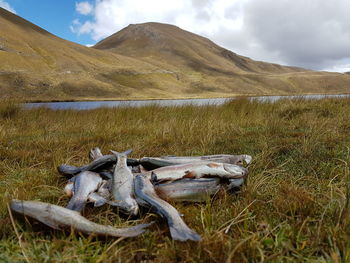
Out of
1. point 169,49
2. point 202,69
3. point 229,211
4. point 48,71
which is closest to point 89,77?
point 48,71

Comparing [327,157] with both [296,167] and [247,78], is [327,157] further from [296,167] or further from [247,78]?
[247,78]

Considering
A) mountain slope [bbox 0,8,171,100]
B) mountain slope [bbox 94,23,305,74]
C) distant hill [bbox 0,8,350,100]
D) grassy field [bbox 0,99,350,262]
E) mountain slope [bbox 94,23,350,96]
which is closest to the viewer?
grassy field [bbox 0,99,350,262]

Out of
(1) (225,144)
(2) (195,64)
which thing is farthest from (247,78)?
(1) (225,144)

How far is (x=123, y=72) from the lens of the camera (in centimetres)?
8044

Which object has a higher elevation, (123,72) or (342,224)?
(123,72)

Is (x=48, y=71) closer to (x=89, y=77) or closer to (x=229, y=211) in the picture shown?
(x=89, y=77)

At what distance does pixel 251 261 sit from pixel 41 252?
1321 millimetres

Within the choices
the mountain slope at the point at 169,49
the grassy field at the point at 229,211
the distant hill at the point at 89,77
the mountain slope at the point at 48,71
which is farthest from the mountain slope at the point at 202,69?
the grassy field at the point at 229,211

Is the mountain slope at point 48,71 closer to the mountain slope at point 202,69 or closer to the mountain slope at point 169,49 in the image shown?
the mountain slope at point 202,69

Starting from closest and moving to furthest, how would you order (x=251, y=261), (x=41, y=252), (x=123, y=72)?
(x=251, y=261), (x=41, y=252), (x=123, y=72)

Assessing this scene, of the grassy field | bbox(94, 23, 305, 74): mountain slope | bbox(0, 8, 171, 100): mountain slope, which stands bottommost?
the grassy field

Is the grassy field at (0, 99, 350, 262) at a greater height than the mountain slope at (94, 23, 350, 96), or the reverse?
the mountain slope at (94, 23, 350, 96)

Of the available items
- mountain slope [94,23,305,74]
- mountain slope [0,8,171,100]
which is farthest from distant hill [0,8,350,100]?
mountain slope [94,23,305,74]

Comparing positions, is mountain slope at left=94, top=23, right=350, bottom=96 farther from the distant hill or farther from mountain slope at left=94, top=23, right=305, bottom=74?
the distant hill
